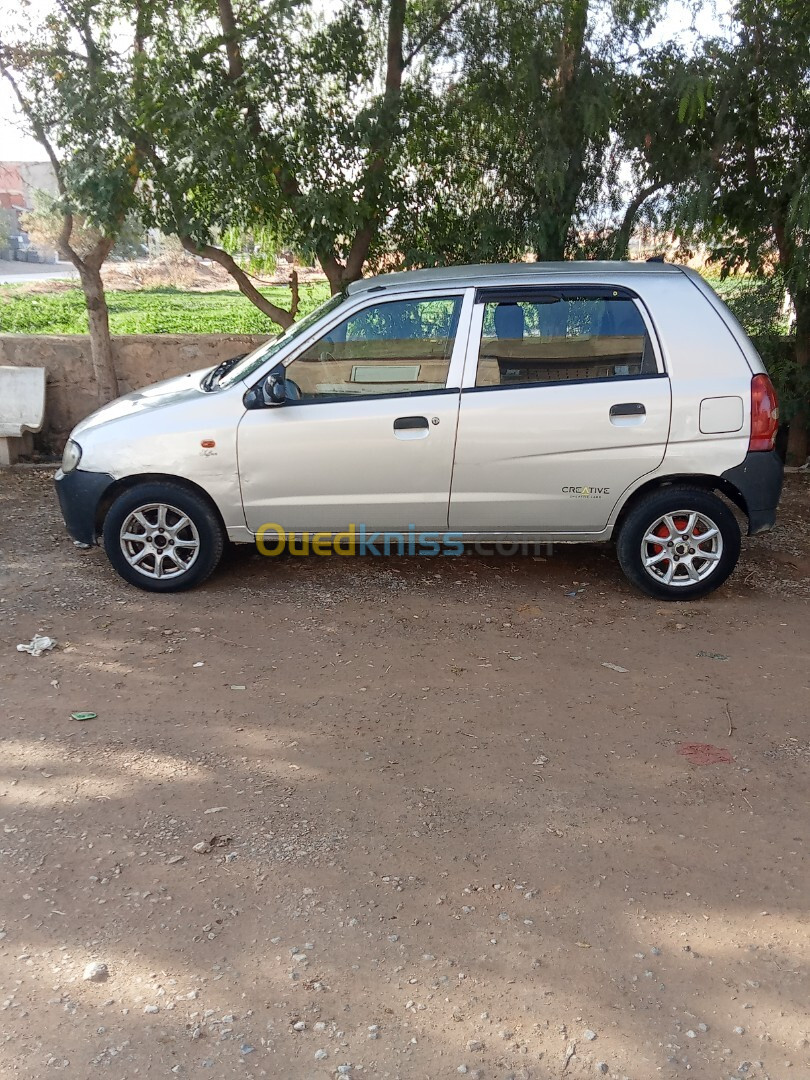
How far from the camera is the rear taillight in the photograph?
5.39 m

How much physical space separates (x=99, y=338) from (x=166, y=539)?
3924 mm

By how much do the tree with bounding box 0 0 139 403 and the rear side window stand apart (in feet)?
13.5

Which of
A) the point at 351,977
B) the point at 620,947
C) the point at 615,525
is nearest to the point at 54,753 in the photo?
the point at 351,977

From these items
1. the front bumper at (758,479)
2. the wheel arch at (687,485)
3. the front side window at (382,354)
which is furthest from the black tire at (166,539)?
the front bumper at (758,479)

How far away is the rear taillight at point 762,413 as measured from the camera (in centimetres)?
539

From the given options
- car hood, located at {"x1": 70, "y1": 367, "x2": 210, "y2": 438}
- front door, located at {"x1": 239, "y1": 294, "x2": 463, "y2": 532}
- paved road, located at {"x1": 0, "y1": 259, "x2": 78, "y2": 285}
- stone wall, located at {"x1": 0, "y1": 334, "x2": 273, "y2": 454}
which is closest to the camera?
front door, located at {"x1": 239, "y1": 294, "x2": 463, "y2": 532}

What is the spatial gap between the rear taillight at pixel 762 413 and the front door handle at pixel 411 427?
1.87m

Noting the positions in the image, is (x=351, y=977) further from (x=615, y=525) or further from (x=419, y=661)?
(x=615, y=525)

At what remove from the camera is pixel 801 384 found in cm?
838

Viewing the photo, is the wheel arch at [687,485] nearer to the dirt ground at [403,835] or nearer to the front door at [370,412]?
the dirt ground at [403,835]

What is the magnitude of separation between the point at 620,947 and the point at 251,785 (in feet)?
5.26

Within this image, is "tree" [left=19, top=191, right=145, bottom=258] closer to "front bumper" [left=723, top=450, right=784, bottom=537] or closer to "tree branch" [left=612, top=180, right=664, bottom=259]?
"tree branch" [left=612, top=180, right=664, bottom=259]

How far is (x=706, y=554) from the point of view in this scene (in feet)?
18.7

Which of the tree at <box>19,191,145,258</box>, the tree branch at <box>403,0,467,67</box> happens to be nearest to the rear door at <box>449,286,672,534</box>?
the tree branch at <box>403,0,467,67</box>
